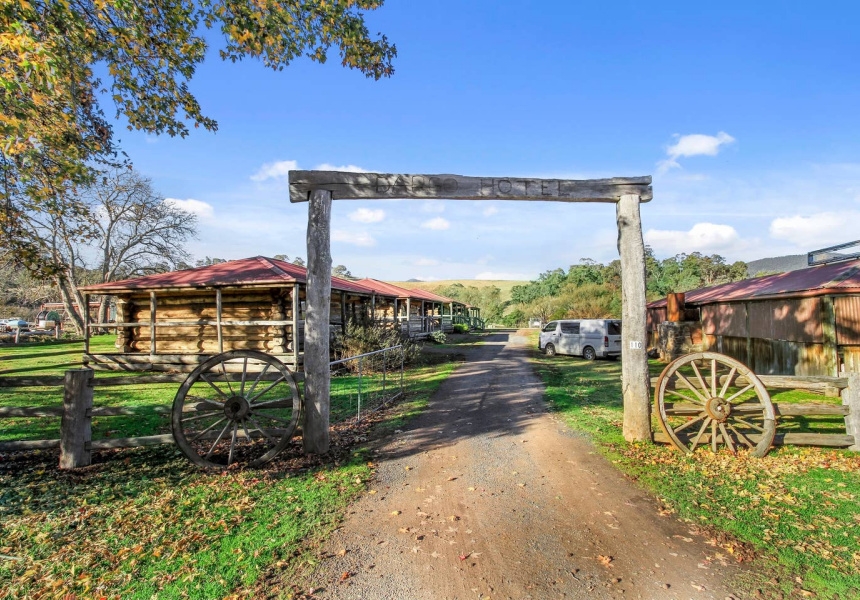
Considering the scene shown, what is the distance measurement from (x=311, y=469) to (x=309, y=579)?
96.7 inches

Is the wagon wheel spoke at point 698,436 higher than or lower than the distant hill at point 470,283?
lower

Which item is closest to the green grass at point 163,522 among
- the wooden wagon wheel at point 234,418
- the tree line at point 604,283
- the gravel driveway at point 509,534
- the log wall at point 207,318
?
the wooden wagon wheel at point 234,418

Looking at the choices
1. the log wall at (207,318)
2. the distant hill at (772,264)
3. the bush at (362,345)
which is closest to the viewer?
the bush at (362,345)

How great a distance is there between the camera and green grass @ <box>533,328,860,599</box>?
334cm

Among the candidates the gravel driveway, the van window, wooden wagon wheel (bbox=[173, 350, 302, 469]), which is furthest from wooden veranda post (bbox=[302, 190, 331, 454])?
the van window

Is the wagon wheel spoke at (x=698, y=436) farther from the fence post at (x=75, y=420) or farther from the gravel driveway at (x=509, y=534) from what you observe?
the fence post at (x=75, y=420)

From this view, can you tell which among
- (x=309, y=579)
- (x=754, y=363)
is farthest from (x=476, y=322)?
(x=309, y=579)

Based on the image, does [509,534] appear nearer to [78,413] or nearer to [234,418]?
[234,418]

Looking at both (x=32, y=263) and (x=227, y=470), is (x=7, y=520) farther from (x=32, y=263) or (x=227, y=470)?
(x=32, y=263)

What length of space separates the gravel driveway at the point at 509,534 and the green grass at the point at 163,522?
0.39 metres

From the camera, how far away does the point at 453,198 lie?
6.69 m

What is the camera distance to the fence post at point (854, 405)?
236 inches

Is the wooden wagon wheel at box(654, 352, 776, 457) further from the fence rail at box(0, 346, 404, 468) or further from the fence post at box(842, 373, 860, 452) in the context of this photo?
the fence rail at box(0, 346, 404, 468)

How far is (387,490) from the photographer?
493cm
